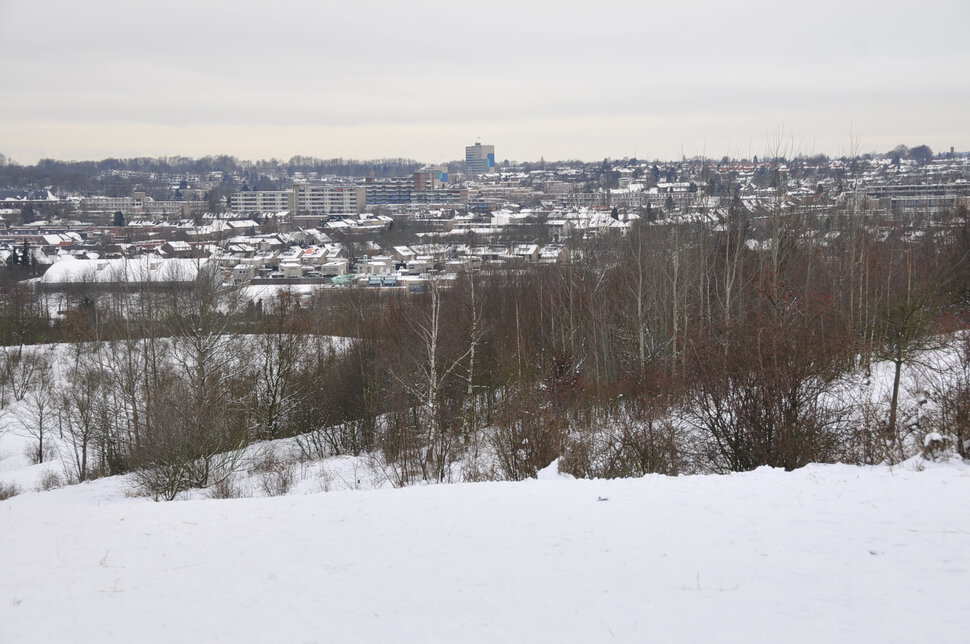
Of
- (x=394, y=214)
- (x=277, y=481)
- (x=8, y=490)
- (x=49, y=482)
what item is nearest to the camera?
(x=277, y=481)

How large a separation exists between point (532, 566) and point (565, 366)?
35.2ft

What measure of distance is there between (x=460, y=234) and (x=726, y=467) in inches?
3057

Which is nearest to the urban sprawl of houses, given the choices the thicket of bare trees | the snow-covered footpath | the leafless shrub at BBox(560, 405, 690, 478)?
the thicket of bare trees

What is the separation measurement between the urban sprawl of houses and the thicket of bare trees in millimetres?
1924

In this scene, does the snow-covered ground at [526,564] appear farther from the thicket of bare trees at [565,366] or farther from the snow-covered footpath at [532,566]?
the thicket of bare trees at [565,366]

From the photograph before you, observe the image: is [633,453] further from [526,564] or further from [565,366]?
[565,366]

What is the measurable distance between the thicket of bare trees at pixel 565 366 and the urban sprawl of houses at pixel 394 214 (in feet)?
6.31

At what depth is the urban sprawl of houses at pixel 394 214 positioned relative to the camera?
32.6m

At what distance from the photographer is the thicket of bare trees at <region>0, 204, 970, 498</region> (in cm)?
1009

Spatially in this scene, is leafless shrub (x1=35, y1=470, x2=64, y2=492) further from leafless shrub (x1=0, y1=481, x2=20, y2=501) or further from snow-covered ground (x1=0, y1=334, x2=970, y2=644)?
snow-covered ground (x1=0, y1=334, x2=970, y2=644)

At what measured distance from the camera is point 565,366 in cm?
1650

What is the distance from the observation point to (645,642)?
4.73 metres

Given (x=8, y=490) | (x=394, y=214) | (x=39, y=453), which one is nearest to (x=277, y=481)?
(x=8, y=490)

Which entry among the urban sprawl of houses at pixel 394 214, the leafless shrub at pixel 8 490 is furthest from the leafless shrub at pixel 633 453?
the leafless shrub at pixel 8 490
